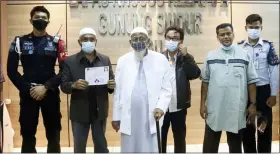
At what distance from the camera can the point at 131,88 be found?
3053 mm

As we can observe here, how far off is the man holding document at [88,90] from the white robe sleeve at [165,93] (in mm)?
480

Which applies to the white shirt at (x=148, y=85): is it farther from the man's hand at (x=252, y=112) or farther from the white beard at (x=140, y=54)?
the man's hand at (x=252, y=112)

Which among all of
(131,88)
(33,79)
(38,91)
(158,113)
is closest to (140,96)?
(131,88)

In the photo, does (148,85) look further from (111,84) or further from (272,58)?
(272,58)

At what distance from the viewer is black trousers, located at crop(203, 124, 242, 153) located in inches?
127

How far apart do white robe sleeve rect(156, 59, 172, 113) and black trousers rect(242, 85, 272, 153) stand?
3.82 ft

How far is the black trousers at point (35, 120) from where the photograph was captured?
3.28m

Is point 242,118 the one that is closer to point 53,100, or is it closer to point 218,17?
point 53,100

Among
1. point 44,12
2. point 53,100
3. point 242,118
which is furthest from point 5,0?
point 242,118

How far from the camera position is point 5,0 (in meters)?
4.98

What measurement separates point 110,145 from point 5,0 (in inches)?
A: 108

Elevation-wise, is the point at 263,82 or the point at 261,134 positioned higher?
the point at 263,82

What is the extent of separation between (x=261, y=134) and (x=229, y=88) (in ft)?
3.11

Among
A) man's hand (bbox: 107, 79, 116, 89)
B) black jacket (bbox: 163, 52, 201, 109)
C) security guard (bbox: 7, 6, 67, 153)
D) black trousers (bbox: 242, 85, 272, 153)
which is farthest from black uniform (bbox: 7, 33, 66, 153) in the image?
black trousers (bbox: 242, 85, 272, 153)
